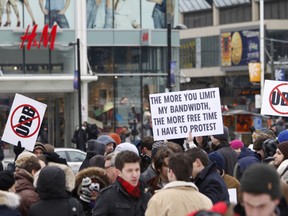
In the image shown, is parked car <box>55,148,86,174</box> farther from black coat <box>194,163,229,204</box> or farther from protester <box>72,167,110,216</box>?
black coat <box>194,163,229,204</box>

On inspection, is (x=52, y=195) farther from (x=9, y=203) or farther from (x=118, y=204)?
(x=118, y=204)

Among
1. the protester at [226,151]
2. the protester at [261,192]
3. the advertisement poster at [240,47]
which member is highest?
the advertisement poster at [240,47]

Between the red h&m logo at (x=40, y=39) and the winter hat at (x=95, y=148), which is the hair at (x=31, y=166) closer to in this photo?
the winter hat at (x=95, y=148)

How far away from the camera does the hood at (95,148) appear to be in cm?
1256

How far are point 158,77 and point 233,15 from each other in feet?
122

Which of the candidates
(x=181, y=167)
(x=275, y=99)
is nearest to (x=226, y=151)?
(x=275, y=99)

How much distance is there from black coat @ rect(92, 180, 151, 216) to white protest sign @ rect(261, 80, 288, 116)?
8.04 meters

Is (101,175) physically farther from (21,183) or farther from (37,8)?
(37,8)

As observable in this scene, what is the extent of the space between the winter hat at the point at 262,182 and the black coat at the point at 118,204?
3.26 m

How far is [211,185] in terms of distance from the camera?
29.0ft

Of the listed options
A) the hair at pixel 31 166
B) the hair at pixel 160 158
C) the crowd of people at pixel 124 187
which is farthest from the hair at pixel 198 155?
the hair at pixel 31 166

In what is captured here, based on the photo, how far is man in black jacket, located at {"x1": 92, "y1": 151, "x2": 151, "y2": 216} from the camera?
25.7ft

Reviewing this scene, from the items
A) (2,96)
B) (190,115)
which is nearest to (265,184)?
(190,115)

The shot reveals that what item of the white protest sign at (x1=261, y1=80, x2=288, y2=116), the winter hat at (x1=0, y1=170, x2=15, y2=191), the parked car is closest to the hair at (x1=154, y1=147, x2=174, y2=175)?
the winter hat at (x1=0, y1=170, x2=15, y2=191)
